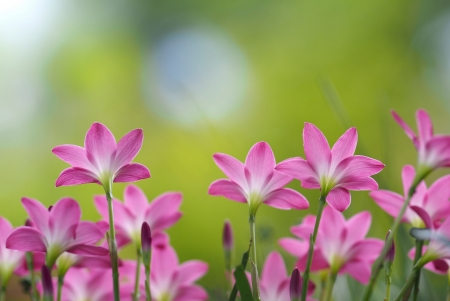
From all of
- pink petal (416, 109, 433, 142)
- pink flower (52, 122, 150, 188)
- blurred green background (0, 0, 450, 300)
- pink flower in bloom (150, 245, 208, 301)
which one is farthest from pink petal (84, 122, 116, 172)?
blurred green background (0, 0, 450, 300)

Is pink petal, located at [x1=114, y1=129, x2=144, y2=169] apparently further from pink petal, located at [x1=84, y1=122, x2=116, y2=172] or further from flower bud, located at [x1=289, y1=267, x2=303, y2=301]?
flower bud, located at [x1=289, y1=267, x2=303, y2=301]

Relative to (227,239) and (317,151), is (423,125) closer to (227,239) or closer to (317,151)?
(317,151)

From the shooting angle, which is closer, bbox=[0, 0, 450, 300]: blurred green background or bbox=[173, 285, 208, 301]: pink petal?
bbox=[173, 285, 208, 301]: pink petal

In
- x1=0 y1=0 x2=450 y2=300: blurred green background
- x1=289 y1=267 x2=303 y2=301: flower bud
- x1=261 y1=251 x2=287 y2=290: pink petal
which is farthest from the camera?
x1=0 y1=0 x2=450 y2=300: blurred green background

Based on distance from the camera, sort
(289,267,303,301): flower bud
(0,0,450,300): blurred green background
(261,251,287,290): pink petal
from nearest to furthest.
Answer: (289,267,303,301): flower bud, (261,251,287,290): pink petal, (0,0,450,300): blurred green background

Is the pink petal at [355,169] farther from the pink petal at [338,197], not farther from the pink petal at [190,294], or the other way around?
the pink petal at [190,294]

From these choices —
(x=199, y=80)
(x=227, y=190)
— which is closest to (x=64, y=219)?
(x=227, y=190)
